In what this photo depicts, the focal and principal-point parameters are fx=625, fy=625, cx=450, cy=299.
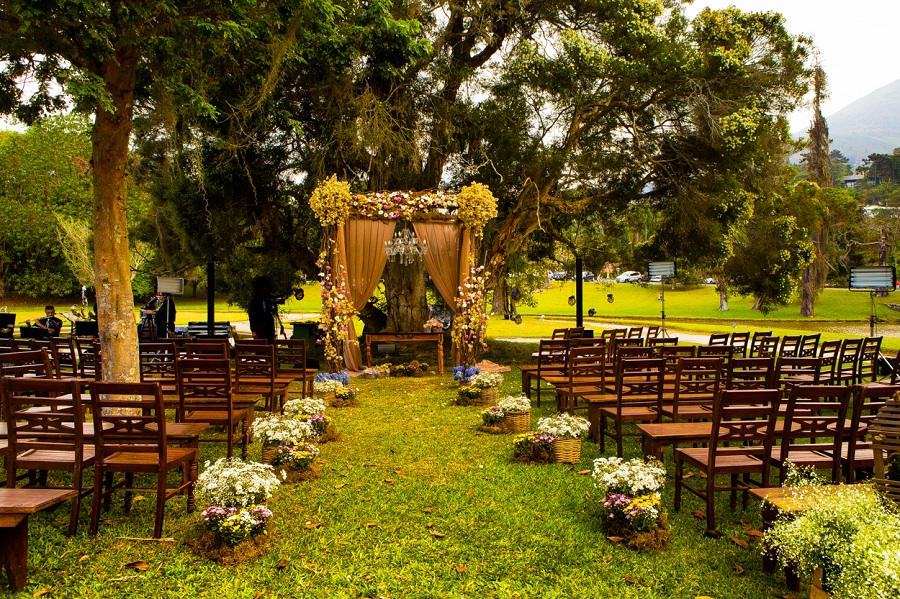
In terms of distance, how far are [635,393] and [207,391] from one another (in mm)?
3999

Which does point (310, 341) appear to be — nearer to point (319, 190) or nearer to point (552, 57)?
point (319, 190)

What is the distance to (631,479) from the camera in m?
4.00

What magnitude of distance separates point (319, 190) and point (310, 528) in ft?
28.0

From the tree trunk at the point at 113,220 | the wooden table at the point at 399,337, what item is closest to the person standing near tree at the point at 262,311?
the wooden table at the point at 399,337

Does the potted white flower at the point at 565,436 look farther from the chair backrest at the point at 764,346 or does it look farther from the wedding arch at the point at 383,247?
the wedding arch at the point at 383,247

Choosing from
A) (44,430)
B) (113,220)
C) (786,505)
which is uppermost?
(113,220)

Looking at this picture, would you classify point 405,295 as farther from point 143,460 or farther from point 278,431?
point 143,460

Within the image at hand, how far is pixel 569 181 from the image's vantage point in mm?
15039

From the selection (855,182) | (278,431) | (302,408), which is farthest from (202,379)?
(855,182)

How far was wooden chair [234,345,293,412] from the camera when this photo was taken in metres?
7.19

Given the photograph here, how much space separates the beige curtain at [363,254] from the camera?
12.1 metres

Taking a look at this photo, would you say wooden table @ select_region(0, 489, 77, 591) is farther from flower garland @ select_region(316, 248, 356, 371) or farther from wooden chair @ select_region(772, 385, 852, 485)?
flower garland @ select_region(316, 248, 356, 371)

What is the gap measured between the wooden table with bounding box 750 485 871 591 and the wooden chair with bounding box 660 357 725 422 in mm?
1933

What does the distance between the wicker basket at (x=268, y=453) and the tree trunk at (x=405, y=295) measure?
10.9m
